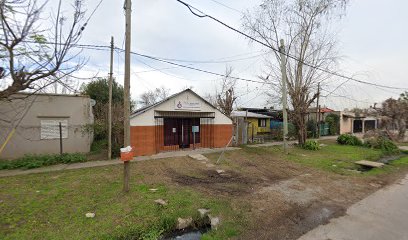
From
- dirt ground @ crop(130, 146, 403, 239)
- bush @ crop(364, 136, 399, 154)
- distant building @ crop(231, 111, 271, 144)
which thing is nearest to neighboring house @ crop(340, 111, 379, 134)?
distant building @ crop(231, 111, 271, 144)

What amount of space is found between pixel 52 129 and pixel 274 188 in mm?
Answer: 12790

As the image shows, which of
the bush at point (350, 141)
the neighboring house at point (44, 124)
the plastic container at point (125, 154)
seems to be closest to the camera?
the plastic container at point (125, 154)

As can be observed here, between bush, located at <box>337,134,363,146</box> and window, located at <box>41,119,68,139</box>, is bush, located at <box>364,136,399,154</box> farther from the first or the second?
window, located at <box>41,119,68,139</box>

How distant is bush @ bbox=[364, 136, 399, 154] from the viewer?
15748mm

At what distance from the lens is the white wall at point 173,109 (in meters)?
12.7

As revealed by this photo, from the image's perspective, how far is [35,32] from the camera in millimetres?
5105

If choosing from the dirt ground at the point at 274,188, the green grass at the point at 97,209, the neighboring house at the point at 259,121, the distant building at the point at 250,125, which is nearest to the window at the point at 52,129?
the green grass at the point at 97,209

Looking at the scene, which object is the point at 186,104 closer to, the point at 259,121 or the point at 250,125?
the point at 250,125

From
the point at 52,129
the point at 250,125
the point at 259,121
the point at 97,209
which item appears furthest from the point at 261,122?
the point at 97,209

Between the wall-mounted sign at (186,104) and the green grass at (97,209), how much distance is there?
6891mm

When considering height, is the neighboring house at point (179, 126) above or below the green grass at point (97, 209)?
above

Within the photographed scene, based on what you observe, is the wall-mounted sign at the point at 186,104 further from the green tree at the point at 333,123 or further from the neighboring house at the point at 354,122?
the neighboring house at the point at 354,122

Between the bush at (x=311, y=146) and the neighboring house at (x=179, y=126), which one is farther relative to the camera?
the bush at (x=311, y=146)

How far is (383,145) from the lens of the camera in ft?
53.7
